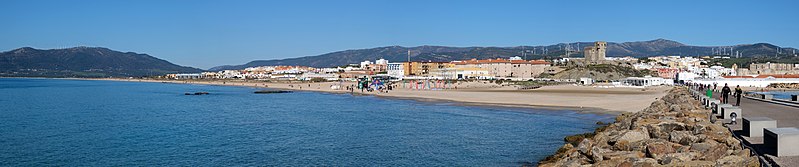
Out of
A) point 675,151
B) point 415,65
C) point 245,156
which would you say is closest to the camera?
point 675,151

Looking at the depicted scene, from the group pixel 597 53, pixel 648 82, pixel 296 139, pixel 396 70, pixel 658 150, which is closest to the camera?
pixel 658 150

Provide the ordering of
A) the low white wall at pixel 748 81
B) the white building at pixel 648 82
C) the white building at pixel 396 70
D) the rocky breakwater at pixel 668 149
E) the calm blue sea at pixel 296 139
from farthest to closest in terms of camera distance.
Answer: the white building at pixel 396 70 → the white building at pixel 648 82 → the low white wall at pixel 748 81 → the calm blue sea at pixel 296 139 → the rocky breakwater at pixel 668 149

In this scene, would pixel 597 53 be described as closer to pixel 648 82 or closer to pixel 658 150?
pixel 648 82

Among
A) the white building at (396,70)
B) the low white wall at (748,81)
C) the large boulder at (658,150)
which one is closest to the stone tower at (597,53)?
the white building at (396,70)

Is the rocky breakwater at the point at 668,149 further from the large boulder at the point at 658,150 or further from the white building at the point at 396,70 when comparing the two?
the white building at the point at 396,70

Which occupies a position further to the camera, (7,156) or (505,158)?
(7,156)

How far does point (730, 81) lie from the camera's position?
6750cm

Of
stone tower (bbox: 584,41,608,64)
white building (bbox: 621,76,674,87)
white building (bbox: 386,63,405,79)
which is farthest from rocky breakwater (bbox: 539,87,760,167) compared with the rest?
white building (bbox: 386,63,405,79)

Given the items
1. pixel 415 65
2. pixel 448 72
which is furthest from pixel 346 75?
pixel 448 72

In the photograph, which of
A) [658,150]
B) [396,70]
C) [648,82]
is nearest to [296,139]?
[658,150]

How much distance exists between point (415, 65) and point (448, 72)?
19435 mm

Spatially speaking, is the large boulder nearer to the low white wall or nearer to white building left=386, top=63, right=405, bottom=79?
the low white wall

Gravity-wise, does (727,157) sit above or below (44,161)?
above

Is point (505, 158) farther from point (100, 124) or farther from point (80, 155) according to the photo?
point (100, 124)
